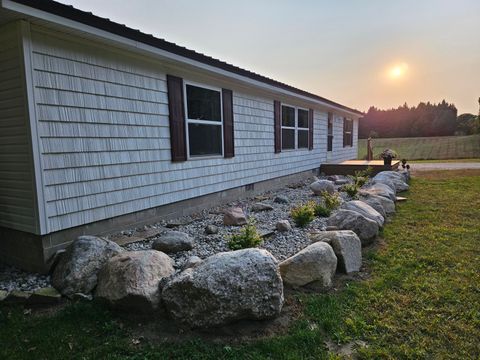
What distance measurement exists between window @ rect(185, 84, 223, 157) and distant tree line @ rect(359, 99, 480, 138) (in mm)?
38076

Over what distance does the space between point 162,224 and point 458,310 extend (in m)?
3.70

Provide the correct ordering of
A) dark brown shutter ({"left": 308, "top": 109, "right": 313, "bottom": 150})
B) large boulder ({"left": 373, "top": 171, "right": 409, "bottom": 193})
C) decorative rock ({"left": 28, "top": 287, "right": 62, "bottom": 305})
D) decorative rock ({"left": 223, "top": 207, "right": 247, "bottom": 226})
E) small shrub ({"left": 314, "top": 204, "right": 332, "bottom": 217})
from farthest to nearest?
dark brown shutter ({"left": 308, "top": 109, "right": 313, "bottom": 150}), large boulder ({"left": 373, "top": 171, "right": 409, "bottom": 193}), small shrub ({"left": 314, "top": 204, "right": 332, "bottom": 217}), decorative rock ({"left": 223, "top": 207, "right": 247, "bottom": 226}), decorative rock ({"left": 28, "top": 287, "right": 62, "bottom": 305})

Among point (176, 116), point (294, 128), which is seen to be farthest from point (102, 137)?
point (294, 128)

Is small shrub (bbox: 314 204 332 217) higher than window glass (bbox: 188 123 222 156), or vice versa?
window glass (bbox: 188 123 222 156)

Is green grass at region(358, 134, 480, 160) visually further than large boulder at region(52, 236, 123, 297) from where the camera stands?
Yes

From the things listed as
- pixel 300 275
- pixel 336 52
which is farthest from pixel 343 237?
pixel 336 52

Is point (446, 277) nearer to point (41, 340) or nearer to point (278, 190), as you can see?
point (41, 340)

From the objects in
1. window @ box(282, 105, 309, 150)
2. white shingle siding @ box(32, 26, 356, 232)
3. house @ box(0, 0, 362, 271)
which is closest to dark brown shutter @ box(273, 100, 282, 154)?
window @ box(282, 105, 309, 150)

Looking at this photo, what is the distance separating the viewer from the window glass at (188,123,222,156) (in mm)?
5246

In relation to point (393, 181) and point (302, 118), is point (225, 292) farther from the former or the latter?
point (302, 118)

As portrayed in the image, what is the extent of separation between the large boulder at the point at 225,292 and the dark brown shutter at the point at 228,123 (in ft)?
Result: 13.2

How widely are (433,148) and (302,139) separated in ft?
→ 74.0

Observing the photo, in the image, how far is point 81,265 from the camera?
8.94ft

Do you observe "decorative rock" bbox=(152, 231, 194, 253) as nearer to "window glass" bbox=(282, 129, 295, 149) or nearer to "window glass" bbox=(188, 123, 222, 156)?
"window glass" bbox=(188, 123, 222, 156)
